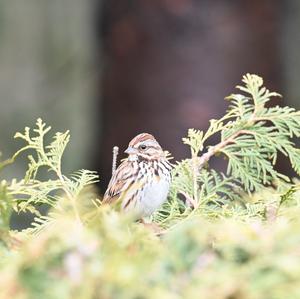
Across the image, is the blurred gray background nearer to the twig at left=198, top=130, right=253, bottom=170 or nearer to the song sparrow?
the song sparrow

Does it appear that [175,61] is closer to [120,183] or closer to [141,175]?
[141,175]

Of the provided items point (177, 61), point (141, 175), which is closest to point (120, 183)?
Result: point (141, 175)

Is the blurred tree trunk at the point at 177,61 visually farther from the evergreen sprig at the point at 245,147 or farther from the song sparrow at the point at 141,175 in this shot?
the evergreen sprig at the point at 245,147

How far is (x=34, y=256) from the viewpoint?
919 mm

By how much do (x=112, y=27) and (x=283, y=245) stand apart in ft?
14.3

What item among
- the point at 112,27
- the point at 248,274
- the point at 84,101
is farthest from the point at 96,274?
the point at 84,101

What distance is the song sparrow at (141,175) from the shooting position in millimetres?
2343

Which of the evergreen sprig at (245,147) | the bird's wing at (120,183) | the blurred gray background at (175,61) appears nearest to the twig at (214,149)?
the evergreen sprig at (245,147)

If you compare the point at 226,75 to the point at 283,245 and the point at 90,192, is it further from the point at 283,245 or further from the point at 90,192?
the point at 283,245

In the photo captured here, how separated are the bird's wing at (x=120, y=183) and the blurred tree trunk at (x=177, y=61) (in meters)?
2.08

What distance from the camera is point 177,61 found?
16.0ft

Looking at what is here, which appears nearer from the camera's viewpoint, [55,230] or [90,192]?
[55,230]

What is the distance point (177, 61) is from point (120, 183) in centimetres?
248

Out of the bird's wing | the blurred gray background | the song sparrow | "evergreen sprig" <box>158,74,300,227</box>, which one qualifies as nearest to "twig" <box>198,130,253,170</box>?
"evergreen sprig" <box>158,74,300,227</box>
